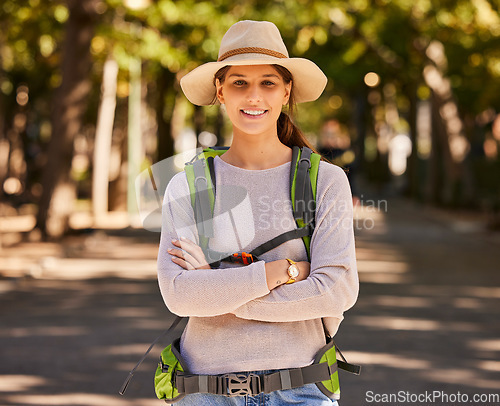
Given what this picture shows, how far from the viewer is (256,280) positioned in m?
2.74

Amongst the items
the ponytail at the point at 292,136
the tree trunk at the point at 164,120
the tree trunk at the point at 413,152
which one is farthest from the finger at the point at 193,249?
the tree trunk at the point at 413,152

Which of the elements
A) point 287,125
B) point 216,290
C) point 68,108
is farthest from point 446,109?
point 216,290

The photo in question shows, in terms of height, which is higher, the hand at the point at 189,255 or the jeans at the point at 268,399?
the hand at the point at 189,255

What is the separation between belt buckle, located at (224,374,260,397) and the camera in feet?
8.84

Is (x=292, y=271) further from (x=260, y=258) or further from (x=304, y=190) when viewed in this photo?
(x=304, y=190)

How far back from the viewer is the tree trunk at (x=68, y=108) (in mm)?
19484

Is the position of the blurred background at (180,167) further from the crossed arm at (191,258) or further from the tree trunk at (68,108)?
the crossed arm at (191,258)

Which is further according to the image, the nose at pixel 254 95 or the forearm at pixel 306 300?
the nose at pixel 254 95

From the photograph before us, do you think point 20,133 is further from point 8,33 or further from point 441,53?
point 441,53

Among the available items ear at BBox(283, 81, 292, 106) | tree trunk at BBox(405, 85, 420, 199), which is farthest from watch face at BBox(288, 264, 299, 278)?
tree trunk at BBox(405, 85, 420, 199)

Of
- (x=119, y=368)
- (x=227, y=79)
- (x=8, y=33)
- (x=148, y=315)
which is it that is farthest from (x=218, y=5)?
(x=227, y=79)

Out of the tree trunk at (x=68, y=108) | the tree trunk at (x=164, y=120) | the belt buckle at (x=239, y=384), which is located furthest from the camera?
the tree trunk at (x=164, y=120)

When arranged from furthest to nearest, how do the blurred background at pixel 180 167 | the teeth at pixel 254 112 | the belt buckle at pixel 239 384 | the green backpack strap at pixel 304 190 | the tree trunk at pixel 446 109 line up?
1. the tree trunk at pixel 446 109
2. the blurred background at pixel 180 167
3. the teeth at pixel 254 112
4. the green backpack strap at pixel 304 190
5. the belt buckle at pixel 239 384

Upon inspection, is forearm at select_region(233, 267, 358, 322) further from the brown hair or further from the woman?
the brown hair
